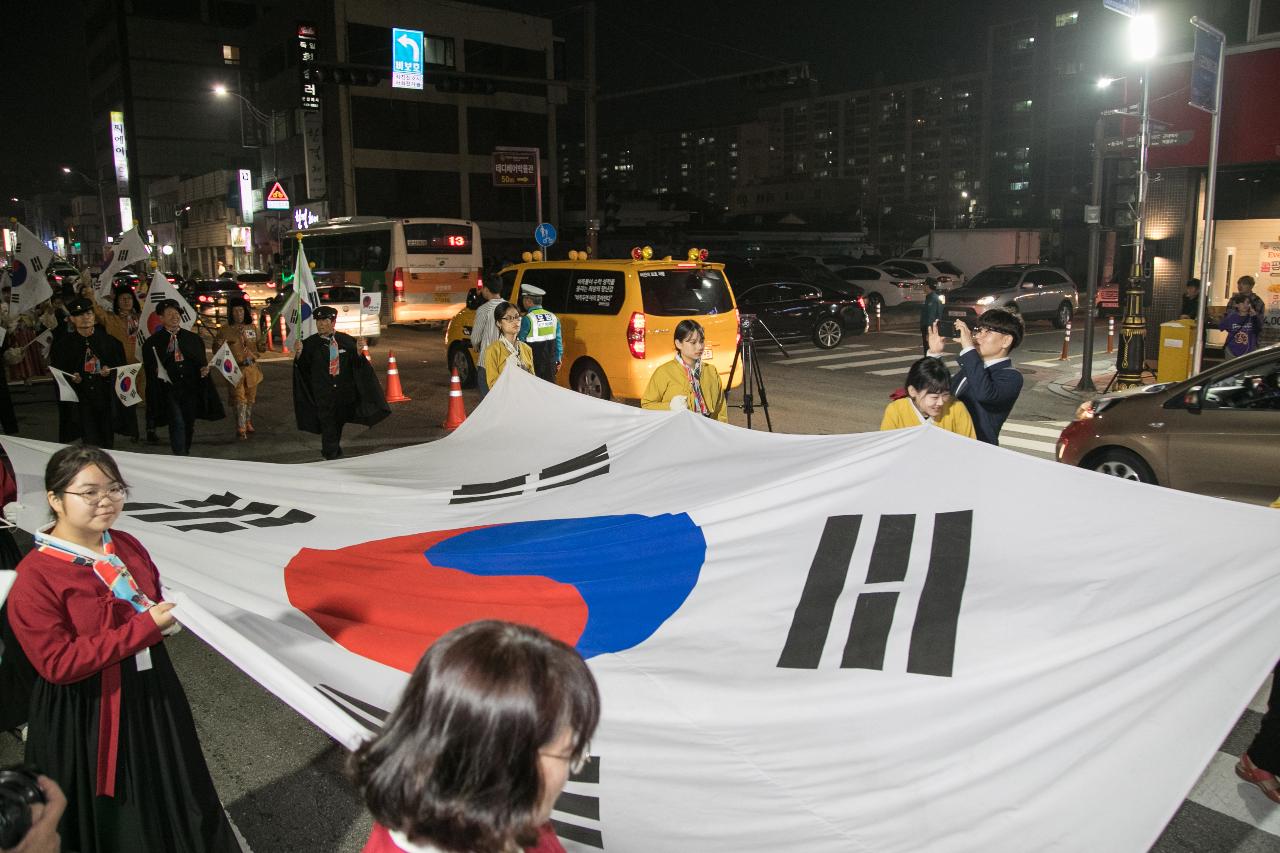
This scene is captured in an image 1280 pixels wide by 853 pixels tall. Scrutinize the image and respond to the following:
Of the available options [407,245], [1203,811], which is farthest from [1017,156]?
[1203,811]

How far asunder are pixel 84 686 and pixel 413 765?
2.06 metres

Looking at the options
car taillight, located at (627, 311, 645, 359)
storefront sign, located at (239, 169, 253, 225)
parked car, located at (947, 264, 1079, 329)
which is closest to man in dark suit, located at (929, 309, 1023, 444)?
car taillight, located at (627, 311, 645, 359)

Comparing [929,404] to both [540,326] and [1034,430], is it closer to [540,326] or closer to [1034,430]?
[540,326]

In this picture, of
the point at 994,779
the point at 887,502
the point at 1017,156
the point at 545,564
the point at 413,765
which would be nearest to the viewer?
the point at 413,765

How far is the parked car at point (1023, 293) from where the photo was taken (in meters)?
25.8

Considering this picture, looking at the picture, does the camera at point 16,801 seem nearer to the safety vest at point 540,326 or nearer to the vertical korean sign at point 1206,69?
the safety vest at point 540,326

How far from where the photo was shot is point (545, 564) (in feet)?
13.8

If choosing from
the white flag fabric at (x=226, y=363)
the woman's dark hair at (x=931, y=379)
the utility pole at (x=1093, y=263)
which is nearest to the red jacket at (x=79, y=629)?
the woman's dark hair at (x=931, y=379)

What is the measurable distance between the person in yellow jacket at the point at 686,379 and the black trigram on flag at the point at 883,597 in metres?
3.42

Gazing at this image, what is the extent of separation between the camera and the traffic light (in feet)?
70.8

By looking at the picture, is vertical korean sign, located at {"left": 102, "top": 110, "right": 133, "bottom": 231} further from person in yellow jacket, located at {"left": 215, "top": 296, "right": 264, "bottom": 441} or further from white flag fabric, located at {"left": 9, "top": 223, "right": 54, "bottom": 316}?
person in yellow jacket, located at {"left": 215, "top": 296, "right": 264, "bottom": 441}

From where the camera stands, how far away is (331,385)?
9586 mm

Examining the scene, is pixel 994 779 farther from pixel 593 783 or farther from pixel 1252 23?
pixel 1252 23

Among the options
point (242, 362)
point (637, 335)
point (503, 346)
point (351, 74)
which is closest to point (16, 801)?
point (503, 346)
